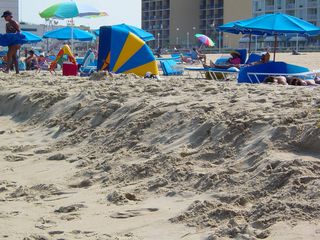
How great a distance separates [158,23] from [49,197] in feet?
334

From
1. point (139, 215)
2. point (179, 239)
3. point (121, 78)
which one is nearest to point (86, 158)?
point (139, 215)

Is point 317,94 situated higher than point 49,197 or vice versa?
point 317,94

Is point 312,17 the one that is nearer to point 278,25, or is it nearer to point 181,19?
point 181,19

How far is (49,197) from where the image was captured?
4555 millimetres

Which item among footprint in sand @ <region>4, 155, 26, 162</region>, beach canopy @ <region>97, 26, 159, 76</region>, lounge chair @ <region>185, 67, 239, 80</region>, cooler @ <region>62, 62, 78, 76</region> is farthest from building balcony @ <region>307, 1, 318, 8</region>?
footprint in sand @ <region>4, 155, 26, 162</region>

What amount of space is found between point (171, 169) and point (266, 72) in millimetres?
6129

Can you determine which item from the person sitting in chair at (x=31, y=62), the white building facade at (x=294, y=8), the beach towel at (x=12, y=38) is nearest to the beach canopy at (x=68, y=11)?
the person sitting in chair at (x=31, y=62)

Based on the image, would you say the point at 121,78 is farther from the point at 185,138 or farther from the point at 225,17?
the point at 225,17

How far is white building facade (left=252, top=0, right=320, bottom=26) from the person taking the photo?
76438mm

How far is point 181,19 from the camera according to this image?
10175 cm

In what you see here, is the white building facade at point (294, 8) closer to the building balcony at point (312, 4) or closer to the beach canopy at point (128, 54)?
the building balcony at point (312, 4)

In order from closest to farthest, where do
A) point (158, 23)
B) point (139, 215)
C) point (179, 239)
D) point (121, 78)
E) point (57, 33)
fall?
point (179, 239) → point (139, 215) → point (121, 78) → point (57, 33) → point (158, 23)

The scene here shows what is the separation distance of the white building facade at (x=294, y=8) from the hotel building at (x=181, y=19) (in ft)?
42.0

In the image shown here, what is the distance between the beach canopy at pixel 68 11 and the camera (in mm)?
19312
